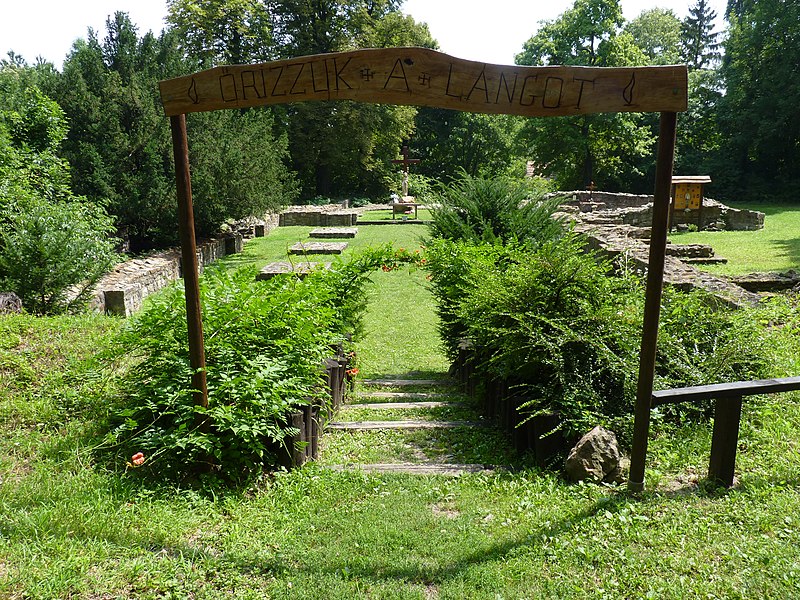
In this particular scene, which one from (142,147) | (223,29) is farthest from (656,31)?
(142,147)

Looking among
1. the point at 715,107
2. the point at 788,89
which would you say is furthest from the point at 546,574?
the point at 715,107

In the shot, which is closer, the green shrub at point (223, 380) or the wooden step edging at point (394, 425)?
the green shrub at point (223, 380)

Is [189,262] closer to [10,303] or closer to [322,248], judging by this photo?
[10,303]

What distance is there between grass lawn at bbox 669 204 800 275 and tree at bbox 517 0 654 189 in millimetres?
12972

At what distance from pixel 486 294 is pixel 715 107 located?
3853cm

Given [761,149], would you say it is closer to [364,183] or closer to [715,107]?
[715,107]

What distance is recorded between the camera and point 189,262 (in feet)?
11.8

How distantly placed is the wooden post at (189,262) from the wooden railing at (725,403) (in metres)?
2.68

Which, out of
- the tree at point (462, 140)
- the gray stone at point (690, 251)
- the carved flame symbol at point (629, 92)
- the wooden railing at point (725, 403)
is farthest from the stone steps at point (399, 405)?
the tree at point (462, 140)

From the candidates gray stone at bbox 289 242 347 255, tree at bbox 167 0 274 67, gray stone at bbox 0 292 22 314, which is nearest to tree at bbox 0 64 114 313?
gray stone at bbox 0 292 22 314

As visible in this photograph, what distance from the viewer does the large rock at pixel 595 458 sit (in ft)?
12.6

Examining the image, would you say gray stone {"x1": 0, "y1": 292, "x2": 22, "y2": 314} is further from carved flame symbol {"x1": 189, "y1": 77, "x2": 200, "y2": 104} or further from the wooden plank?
the wooden plank

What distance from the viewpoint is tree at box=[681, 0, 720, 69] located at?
4891 centimetres

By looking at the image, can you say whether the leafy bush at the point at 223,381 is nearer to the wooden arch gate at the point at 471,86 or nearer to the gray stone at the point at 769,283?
the wooden arch gate at the point at 471,86
